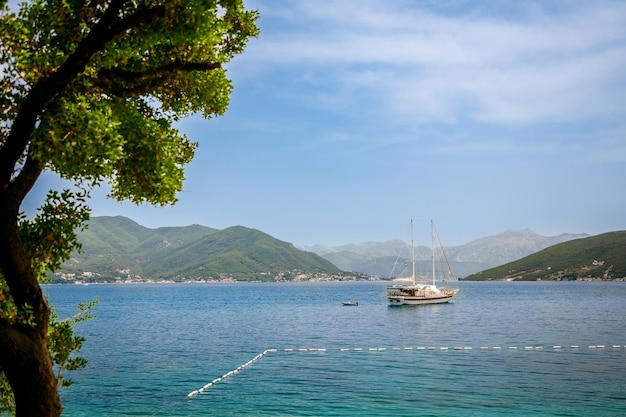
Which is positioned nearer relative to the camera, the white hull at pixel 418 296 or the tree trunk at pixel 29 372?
the tree trunk at pixel 29 372

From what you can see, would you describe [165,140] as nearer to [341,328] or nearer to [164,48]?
[164,48]

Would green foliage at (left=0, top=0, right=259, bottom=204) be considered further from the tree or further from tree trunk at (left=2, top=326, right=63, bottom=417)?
tree trunk at (left=2, top=326, right=63, bottom=417)

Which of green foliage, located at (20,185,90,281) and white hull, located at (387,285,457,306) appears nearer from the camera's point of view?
green foliage, located at (20,185,90,281)

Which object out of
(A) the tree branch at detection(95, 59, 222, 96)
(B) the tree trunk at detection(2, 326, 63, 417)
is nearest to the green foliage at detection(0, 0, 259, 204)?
(A) the tree branch at detection(95, 59, 222, 96)

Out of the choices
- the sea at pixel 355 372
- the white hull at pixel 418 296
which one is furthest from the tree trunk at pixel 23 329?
the white hull at pixel 418 296

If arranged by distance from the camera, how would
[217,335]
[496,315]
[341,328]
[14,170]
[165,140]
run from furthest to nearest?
[496,315] → [341,328] → [217,335] → [165,140] → [14,170]

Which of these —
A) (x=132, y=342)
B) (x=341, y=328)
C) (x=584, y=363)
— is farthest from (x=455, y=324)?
(x=132, y=342)

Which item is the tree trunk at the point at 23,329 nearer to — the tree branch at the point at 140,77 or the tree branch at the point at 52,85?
the tree branch at the point at 52,85

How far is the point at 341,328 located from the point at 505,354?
120ft

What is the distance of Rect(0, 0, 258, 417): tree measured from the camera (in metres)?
7.16

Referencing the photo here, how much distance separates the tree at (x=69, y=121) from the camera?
7.16 metres

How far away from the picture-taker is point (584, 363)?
49.6m

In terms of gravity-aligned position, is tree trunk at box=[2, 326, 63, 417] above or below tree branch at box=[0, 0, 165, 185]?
below

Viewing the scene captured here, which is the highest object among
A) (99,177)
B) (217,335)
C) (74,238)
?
(99,177)
